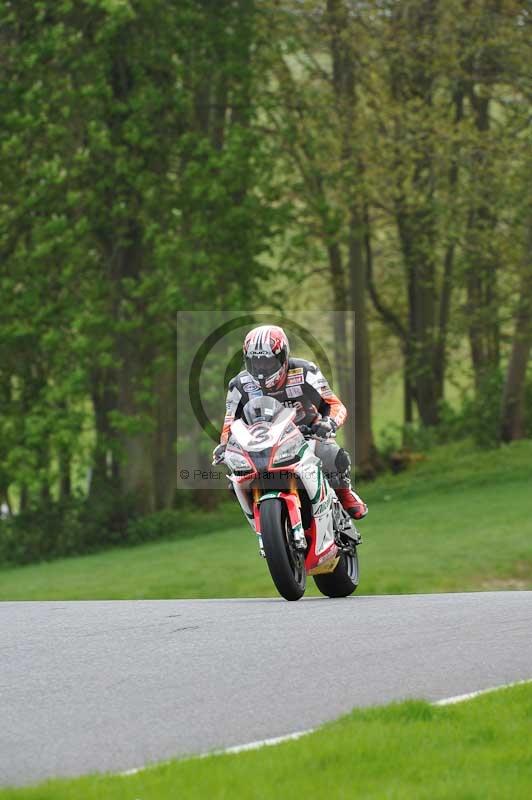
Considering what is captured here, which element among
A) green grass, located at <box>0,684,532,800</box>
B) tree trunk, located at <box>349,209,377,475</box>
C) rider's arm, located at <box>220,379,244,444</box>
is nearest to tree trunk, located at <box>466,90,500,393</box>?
tree trunk, located at <box>349,209,377,475</box>

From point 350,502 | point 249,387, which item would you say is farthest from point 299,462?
point 350,502

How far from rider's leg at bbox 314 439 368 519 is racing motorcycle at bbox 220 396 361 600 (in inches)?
13.1

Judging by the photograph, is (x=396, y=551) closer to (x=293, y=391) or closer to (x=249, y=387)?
(x=293, y=391)

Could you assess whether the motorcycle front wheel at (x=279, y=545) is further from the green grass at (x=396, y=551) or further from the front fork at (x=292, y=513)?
the green grass at (x=396, y=551)

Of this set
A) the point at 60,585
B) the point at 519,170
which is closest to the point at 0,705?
the point at 60,585

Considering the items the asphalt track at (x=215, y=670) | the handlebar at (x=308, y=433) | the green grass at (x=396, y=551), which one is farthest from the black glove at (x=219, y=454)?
the green grass at (x=396, y=551)

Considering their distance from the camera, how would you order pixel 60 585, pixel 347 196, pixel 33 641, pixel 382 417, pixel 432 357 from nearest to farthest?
pixel 33 641 < pixel 60 585 < pixel 347 196 < pixel 432 357 < pixel 382 417

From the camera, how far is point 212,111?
116 ft

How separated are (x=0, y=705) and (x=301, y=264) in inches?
1103

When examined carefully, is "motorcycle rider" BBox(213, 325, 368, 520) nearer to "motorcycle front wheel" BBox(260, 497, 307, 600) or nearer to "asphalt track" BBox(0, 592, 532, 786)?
"motorcycle front wheel" BBox(260, 497, 307, 600)

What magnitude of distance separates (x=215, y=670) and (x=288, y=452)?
3.44 meters

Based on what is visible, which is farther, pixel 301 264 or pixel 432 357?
pixel 432 357

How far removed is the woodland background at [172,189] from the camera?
3086 centimetres

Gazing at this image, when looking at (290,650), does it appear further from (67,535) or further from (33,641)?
(67,535)
